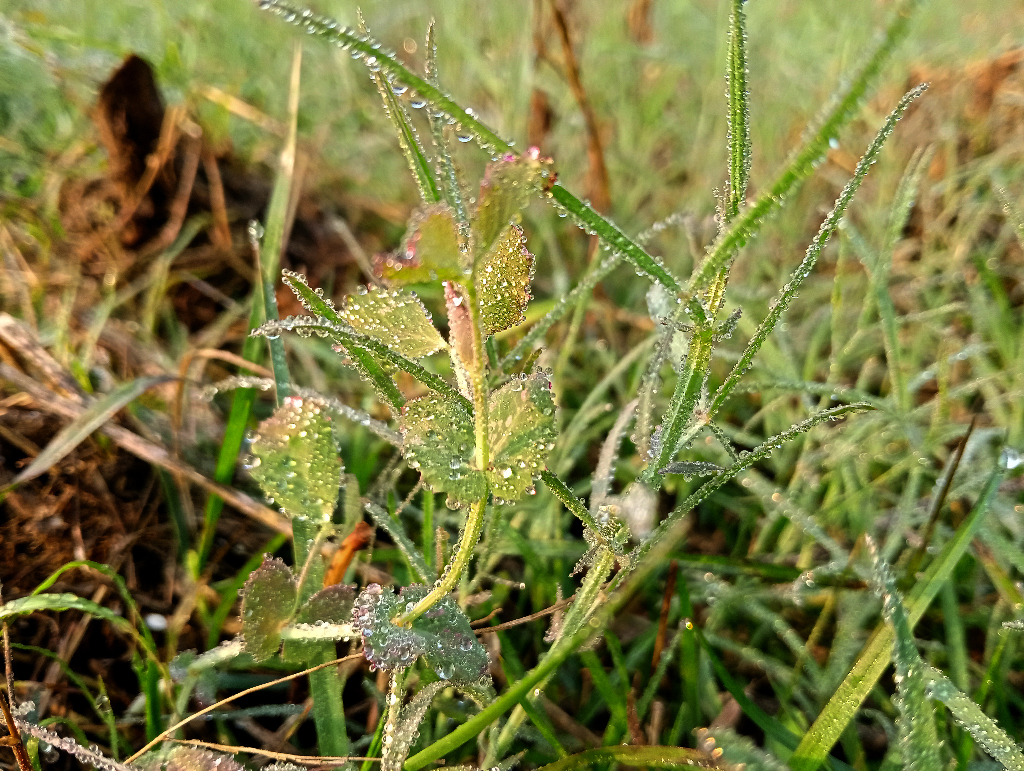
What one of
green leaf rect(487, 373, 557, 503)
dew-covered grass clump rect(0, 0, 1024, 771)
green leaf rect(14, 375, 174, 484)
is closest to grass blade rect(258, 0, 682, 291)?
dew-covered grass clump rect(0, 0, 1024, 771)

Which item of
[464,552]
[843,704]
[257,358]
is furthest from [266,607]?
[257,358]

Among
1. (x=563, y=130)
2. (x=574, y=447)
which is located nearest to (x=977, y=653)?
(x=574, y=447)

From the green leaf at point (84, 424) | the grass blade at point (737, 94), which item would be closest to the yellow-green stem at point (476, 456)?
the grass blade at point (737, 94)

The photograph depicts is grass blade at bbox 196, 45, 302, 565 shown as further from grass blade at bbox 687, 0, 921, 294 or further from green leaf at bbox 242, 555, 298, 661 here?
grass blade at bbox 687, 0, 921, 294

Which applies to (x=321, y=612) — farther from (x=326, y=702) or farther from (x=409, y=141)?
(x=409, y=141)

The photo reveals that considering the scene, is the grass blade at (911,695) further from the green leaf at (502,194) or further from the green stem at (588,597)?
the green leaf at (502,194)

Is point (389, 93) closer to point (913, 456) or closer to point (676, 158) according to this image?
point (913, 456)
